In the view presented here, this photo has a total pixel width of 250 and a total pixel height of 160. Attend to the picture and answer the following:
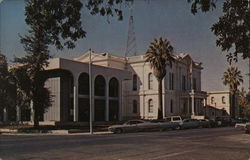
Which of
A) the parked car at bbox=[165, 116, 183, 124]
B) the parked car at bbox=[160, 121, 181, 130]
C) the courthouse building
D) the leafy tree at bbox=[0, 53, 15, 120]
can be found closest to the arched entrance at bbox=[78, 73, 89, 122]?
the courthouse building

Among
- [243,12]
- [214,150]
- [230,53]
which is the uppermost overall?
[243,12]

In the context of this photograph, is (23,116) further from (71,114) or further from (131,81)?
(131,81)

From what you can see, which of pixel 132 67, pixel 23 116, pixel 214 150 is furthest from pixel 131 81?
pixel 214 150

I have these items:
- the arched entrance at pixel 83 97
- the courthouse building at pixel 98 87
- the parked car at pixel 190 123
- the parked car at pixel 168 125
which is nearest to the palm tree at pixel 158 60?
the courthouse building at pixel 98 87

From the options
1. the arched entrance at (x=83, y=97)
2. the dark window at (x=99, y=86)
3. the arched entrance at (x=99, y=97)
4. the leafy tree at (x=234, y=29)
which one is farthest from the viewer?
the dark window at (x=99, y=86)

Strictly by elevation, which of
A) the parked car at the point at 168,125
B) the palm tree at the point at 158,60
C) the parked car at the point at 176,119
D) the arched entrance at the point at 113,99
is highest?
the palm tree at the point at 158,60

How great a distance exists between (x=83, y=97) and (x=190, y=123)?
529 inches

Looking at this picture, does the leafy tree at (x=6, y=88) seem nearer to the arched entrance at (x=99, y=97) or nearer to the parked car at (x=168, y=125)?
the arched entrance at (x=99, y=97)

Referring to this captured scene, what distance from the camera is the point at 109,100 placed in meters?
40.4

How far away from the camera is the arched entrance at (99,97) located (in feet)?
126

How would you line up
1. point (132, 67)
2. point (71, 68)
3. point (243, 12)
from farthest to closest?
point (132, 67), point (71, 68), point (243, 12)

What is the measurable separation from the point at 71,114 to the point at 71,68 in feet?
14.8

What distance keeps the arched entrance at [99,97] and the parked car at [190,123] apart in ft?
44.1

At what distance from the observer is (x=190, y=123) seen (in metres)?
26.6
